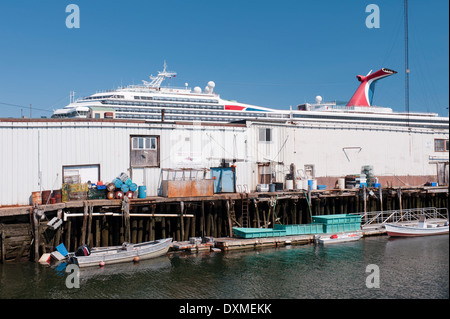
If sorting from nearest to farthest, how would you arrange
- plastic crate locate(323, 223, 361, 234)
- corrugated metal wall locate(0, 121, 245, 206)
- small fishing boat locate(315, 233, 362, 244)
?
1. corrugated metal wall locate(0, 121, 245, 206)
2. small fishing boat locate(315, 233, 362, 244)
3. plastic crate locate(323, 223, 361, 234)

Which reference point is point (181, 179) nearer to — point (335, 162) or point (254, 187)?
point (254, 187)

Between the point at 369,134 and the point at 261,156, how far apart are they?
42.9 ft

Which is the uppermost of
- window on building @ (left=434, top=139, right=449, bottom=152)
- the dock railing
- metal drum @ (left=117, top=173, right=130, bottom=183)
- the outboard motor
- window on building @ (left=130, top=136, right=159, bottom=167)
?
window on building @ (left=434, top=139, right=449, bottom=152)

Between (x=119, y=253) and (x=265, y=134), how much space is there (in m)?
18.1

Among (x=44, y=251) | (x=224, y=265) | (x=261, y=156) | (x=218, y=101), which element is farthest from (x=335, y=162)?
(x=218, y=101)

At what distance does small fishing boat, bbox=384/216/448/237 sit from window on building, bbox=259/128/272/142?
12.7m

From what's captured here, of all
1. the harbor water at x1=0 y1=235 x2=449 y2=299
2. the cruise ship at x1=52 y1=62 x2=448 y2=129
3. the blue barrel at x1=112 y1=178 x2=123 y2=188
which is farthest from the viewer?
the cruise ship at x1=52 y1=62 x2=448 y2=129

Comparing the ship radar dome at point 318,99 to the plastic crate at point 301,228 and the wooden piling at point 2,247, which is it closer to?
the plastic crate at point 301,228

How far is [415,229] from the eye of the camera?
3450 cm

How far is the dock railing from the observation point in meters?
37.5

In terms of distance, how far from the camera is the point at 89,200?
28.1 metres

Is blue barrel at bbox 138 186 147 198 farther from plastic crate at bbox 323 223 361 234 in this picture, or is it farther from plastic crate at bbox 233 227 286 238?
plastic crate at bbox 323 223 361 234

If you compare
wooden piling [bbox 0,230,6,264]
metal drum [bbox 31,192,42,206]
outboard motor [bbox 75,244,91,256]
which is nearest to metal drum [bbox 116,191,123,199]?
outboard motor [bbox 75,244,91,256]

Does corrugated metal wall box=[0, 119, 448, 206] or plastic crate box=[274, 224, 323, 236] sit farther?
plastic crate box=[274, 224, 323, 236]
